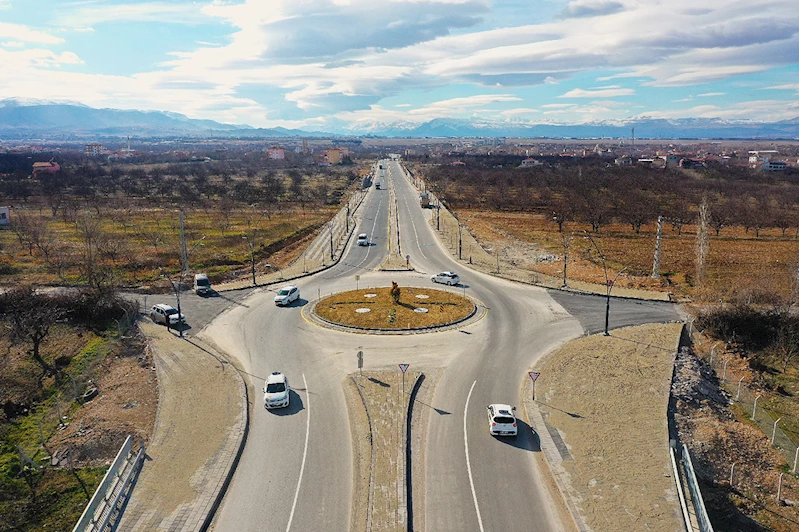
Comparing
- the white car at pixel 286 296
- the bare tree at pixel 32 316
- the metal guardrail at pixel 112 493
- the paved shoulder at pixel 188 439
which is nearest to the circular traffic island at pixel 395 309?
the white car at pixel 286 296

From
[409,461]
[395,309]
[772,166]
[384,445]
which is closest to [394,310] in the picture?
[395,309]

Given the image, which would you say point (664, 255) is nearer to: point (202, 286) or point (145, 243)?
point (202, 286)

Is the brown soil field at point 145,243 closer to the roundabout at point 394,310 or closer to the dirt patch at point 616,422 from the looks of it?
the roundabout at point 394,310

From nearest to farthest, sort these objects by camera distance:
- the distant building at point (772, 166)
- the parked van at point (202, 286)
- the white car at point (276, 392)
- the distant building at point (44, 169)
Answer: the white car at point (276, 392)
the parked van at point (202, 286)
the distant building at point (44, 169)
the distant building at point (772, 166)

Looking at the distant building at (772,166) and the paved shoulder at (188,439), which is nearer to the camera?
the paved shoulder at (188,439)

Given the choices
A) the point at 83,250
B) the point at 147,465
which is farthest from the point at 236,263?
the point at 147,465

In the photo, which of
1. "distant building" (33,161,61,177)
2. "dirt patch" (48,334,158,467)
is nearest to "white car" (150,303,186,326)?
"dirt patch" (48,334,158,467)
